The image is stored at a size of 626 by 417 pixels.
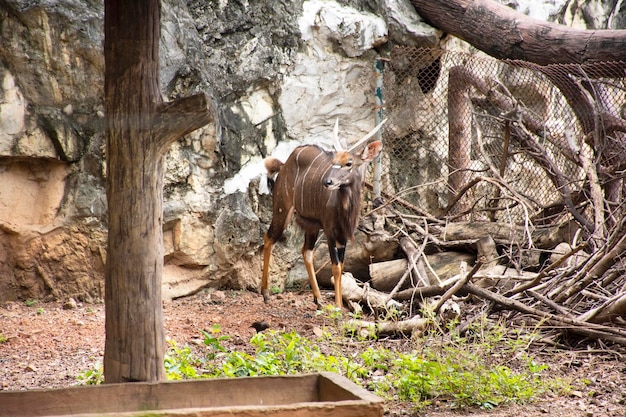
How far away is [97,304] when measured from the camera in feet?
22.0

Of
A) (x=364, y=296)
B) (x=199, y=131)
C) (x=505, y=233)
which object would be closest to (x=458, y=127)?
(x=505, y=233)

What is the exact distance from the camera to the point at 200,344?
5605mm

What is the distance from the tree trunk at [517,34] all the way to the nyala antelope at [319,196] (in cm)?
221

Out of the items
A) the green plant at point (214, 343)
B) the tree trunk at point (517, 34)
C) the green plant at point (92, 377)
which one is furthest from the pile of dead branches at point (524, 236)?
the green plant at point (92, 377)

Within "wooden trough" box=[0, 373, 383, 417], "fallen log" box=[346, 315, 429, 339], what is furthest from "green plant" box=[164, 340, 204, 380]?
"fallen log" box=[346, 315, 429, 339]

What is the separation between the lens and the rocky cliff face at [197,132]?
6.46m

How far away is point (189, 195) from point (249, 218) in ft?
2.35

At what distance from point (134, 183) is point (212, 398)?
1040 millimetres

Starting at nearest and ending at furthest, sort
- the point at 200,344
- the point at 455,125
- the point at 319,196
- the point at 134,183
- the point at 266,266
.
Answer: the point at 134,183, the point at 200,344, the point at 319,196, the point at 266,266, the point at 455,125

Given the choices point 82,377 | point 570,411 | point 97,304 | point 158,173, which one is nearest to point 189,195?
point 97,304

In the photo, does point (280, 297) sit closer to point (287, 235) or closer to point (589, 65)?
point (287, 235)

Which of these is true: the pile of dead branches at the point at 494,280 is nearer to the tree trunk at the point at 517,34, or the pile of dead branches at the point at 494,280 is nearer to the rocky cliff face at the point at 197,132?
the rocky cliff face at the point at 197,132

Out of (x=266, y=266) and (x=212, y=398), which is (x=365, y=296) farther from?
(x=212, y=398)

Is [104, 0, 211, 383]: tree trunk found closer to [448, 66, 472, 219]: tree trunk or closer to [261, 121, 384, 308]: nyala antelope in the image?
[261, 121, 384, 308]: nyala antelope
